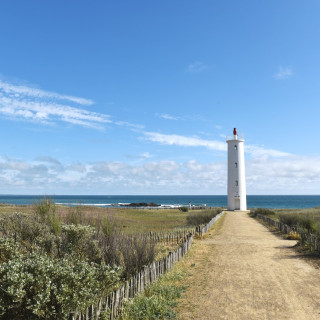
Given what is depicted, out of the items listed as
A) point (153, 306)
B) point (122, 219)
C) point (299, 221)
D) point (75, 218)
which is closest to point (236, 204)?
point (122, 219)

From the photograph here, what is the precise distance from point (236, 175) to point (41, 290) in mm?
49094

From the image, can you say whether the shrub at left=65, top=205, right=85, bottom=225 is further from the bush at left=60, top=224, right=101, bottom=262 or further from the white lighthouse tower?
the white lighthouse tower

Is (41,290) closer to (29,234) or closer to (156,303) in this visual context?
(156,303)

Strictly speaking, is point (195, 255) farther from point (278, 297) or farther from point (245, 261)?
point (278, 297)

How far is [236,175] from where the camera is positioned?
5284 centimetres

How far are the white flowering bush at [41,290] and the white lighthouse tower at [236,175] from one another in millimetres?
48154

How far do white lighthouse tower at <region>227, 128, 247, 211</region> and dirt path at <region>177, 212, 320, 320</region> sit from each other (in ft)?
116

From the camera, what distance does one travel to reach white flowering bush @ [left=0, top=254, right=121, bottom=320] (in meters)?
5.50

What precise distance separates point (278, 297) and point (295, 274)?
308cm

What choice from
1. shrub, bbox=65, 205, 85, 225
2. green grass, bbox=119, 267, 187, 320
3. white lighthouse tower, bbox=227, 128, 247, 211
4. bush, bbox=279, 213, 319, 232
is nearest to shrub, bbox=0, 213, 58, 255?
shrub, bbox=65, 205, 85, 225

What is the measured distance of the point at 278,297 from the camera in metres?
9.14

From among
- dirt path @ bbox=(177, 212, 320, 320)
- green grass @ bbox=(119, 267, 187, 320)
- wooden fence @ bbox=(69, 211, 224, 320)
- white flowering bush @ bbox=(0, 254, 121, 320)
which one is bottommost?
dirt path @ bbox=(177, 212, 320, 320)

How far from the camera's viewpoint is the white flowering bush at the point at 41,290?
550 centimetres

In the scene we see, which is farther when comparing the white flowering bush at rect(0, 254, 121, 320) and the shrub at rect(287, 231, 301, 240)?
the shrub at rect(287, 231, 301, 240)
